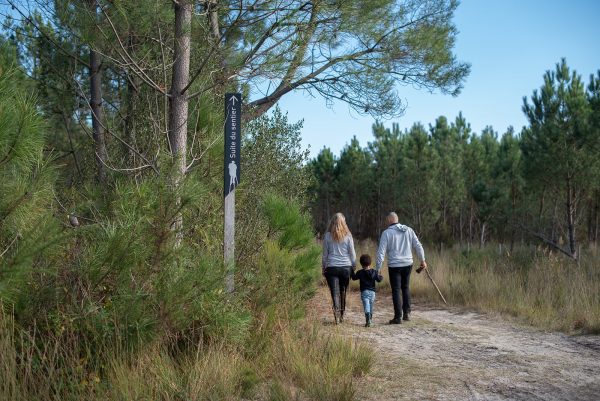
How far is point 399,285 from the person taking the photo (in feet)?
27.4

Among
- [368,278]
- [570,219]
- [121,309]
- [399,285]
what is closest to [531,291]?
[399,285]

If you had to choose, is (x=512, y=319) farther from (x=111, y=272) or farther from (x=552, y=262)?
(x=111, y=272)

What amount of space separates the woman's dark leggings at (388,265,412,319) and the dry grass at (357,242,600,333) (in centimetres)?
180

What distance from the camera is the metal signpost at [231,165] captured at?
16.9 ft

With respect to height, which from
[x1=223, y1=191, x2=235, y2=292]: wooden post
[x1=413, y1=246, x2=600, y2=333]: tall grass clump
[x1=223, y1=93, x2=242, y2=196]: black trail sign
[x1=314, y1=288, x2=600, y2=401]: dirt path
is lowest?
[x1=314, y1=288, x2=600, y2=401]: dirt path

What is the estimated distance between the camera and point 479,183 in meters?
22.2

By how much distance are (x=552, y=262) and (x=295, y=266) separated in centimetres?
694

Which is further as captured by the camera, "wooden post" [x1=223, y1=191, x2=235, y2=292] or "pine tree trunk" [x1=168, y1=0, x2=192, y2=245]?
"pine tree trunk" [x1=168, y1=0, x2=192, y2=245]

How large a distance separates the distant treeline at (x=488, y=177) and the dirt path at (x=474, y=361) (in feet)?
25.3

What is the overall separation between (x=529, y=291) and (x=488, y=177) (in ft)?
50.4

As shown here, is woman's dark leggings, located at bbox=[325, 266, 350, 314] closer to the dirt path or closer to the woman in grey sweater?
the woman in grey sweater

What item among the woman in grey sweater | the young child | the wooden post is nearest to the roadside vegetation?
the wooden post

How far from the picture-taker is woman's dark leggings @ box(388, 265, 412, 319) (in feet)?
27.2

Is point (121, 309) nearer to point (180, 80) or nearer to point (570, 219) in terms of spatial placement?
point (180, 80)
